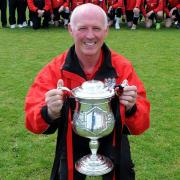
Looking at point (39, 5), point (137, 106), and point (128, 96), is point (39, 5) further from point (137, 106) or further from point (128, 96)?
point (128, 96)

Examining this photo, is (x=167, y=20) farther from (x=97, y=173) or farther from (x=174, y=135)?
(x=97, y=173)

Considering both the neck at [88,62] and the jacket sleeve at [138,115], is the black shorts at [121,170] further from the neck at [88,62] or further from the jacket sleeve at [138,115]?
the neck at [88,62]

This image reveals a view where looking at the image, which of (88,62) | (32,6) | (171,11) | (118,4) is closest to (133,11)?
(118,4)

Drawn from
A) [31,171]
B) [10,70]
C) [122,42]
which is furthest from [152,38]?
[31,171]

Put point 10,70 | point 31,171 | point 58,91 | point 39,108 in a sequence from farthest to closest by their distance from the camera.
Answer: point 10,70, point 31,171, point 39,108, point 58,91

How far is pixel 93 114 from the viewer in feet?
9.39

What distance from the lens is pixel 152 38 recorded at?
511 inches

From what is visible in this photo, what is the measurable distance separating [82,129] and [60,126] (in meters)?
0.48

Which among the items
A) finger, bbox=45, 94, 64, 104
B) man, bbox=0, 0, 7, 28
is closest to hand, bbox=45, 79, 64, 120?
finger, bbox=45, 94, 64, 104

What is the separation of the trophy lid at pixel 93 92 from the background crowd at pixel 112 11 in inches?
487

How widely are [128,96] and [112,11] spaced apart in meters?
12.9

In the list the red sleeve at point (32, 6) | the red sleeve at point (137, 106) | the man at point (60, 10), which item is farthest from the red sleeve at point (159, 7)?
the red sleeve at point (137, 106)

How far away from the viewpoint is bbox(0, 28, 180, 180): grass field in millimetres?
4875

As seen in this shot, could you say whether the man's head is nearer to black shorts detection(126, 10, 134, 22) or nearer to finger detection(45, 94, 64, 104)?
finger detection(45, 94, 64, 104)
